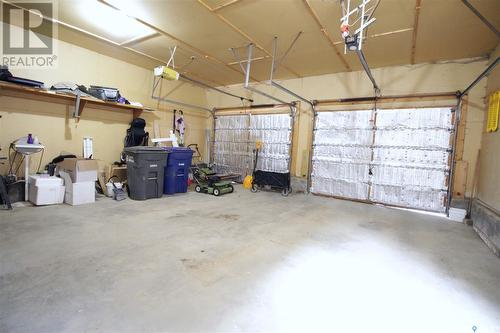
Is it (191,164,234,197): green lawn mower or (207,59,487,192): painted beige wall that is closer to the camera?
(207,59,487,192): painted beige wall

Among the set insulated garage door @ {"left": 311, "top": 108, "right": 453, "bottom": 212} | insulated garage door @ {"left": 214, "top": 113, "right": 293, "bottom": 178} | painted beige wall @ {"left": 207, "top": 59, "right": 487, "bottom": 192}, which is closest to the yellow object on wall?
painted beige wall @ {"left": 207, "top": 59, "right": 487, "bottom": 192}

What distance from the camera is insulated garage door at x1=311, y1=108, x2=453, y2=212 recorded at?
4.97 meters

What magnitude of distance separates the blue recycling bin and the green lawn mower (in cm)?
43

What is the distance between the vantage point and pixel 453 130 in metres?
4.82

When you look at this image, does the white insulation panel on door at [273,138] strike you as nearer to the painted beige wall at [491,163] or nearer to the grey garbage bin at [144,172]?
the grey garbage bin at [144,172]

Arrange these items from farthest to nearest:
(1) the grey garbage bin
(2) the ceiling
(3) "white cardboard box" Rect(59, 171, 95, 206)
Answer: (1) the grey garbage bin → (3) "white cardboard box" Rect(59, 171, 95, 206) → (2) the ceiling

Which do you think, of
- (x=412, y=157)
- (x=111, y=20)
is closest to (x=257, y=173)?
(x=412, y=157)

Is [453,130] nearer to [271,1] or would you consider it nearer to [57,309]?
[271,1]

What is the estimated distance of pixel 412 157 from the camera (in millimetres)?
5172

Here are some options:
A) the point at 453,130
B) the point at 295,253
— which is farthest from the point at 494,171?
the point at 295,253

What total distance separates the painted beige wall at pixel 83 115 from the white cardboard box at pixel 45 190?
773 millimetres

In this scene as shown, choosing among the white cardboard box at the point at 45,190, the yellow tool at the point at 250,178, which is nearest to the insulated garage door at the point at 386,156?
the yellow tool at the point at 250,178

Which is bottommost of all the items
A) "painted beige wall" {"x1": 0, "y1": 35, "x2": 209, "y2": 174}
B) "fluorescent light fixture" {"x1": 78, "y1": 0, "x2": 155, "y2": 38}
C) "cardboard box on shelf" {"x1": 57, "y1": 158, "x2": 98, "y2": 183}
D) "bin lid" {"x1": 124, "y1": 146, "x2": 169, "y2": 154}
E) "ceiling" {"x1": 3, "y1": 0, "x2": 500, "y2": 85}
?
"cardboard box on shelf" {"x1": 57, "y1": 158, "x2": 98, "y2": 183}

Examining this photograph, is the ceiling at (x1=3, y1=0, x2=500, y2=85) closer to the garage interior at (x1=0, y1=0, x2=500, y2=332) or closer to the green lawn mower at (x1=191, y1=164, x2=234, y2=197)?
the garage interior at (x1=0, y1=0, x2=500, y2=332)
